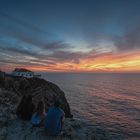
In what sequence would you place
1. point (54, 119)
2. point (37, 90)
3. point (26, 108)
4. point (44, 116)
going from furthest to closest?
point (37, 90), point (26, 108), point (44, 116), point (54, 119)

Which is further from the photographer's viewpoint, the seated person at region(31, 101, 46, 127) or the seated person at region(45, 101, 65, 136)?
the seated person at region(31, 101, 46, 127)

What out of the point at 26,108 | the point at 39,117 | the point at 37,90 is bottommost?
the point at 37,90

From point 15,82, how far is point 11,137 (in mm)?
29457

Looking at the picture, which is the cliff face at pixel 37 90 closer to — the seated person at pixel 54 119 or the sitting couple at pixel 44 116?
the sitting couple at pixel 44 116

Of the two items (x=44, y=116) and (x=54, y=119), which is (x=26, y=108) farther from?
(x=54, y=119)

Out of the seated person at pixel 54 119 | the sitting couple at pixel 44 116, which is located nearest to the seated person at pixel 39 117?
the sitting couple at pixel 44 116

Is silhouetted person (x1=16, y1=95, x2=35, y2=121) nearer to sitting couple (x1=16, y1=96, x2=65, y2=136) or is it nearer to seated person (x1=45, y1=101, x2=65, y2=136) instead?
sitting couple (x1=16, y1=96, x2=65, y2=136)

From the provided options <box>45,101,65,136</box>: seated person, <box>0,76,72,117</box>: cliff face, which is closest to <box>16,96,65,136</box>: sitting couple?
<box>45,101,65,136</box>: seated person

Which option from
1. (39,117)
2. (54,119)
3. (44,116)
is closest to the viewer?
(54,119)

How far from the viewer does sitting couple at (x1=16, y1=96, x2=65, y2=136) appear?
9.93 metres

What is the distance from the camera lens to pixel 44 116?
11.6m

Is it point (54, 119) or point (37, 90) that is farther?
point (37, 90)

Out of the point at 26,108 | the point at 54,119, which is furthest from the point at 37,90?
the point at 54,119

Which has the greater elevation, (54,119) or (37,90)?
(54,119)
